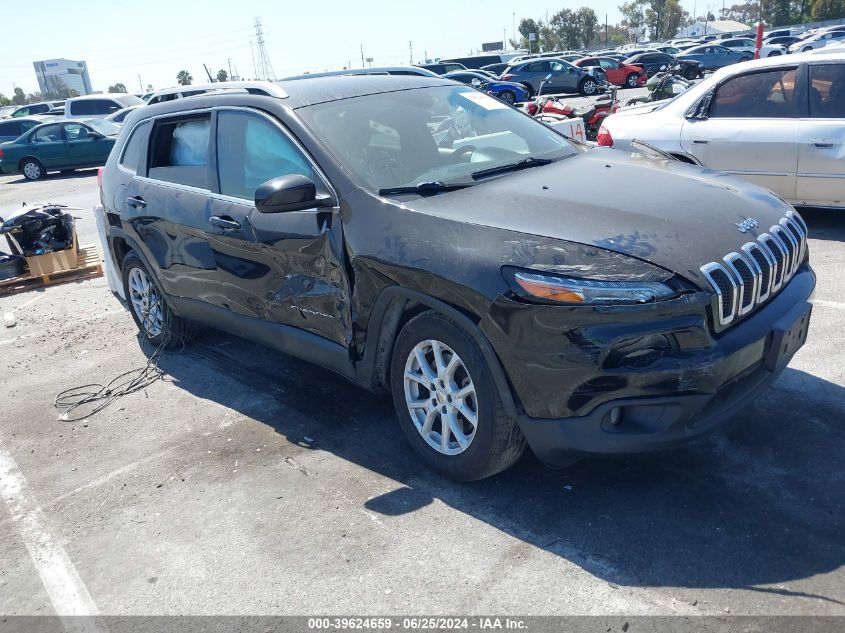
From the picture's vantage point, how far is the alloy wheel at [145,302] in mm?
5719

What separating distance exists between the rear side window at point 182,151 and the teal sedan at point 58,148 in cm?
1596

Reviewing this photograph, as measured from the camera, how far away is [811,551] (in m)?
A: 2.86

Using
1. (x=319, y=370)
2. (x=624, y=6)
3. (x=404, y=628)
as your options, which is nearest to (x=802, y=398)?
(x=404, y=628)

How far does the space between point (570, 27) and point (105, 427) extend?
110 m

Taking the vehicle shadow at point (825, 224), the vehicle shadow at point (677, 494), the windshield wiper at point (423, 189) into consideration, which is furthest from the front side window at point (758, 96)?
the windshield wiper at point (423, 189)

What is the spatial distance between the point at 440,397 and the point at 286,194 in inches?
47.5

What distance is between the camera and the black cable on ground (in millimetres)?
5004

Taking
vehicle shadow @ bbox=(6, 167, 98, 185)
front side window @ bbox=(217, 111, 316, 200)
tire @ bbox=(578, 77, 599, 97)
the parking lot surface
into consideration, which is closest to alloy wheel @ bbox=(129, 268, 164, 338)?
the parking lot surface

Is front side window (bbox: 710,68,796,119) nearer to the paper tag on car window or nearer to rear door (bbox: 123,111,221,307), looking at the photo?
the paper tag on car window

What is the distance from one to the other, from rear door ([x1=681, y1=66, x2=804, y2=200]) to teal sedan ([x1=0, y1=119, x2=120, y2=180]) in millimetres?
16520

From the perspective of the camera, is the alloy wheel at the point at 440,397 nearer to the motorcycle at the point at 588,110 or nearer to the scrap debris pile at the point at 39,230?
the scrap debris pile at the point at 39,230

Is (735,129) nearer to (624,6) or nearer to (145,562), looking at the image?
(145,562)

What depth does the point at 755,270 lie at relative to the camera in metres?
3.19

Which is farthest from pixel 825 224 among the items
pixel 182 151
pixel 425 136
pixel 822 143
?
pixel 182 151
